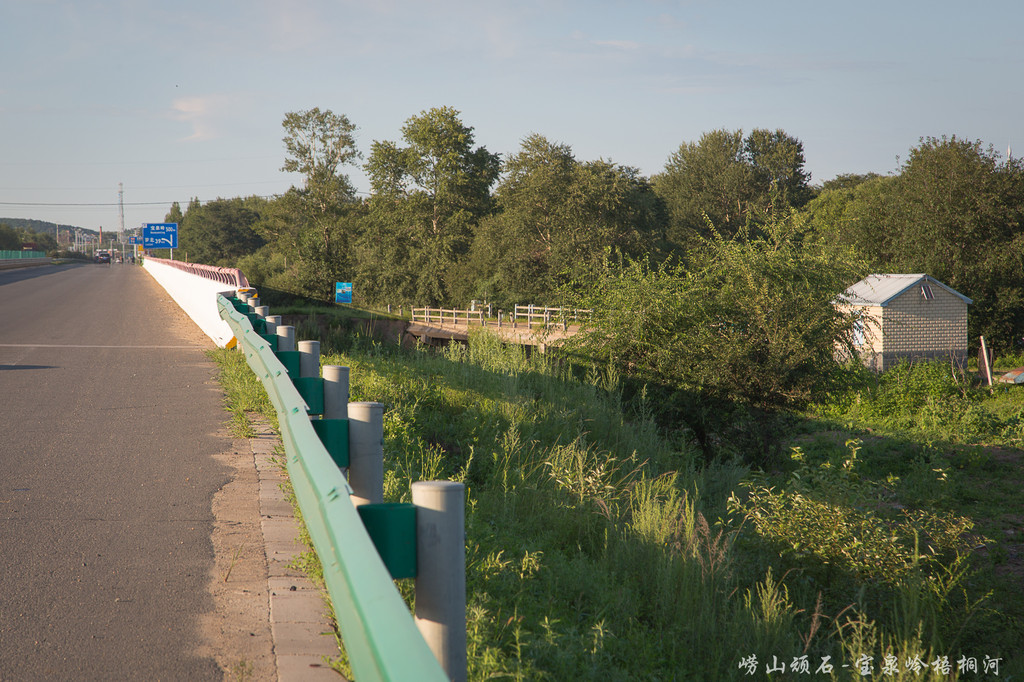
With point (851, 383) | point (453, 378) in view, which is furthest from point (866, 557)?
point (851, 383)

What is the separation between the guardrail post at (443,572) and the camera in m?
1.77

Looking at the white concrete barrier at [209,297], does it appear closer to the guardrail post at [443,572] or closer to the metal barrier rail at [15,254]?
the guardrail post at [443,572]

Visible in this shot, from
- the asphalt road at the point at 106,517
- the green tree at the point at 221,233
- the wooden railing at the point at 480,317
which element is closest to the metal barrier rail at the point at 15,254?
the green tree at the point at 221,233

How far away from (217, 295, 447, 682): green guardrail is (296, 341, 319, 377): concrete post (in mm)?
2112

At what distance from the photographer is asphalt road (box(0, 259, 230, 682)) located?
10.0 feet

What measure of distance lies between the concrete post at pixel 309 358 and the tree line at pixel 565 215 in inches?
1223

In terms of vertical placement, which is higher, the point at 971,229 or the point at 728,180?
the point at 728,180

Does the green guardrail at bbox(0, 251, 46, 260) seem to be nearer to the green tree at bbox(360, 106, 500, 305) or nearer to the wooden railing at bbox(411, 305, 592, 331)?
the green tree at bbox(360, 106, 500, 305)

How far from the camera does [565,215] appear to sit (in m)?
51.5

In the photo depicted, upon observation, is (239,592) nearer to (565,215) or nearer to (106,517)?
(106,517)

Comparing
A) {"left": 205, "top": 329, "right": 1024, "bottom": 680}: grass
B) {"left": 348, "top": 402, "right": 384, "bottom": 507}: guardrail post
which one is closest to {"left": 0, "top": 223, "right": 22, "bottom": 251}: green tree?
{"left": 205, "top": 329, "right": 1024, "bottom": 680}: grass

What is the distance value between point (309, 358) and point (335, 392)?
47.1 inches

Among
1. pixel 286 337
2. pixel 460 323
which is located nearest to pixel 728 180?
pixel 460 323

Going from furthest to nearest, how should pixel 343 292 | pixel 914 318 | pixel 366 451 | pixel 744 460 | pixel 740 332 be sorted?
pixel 343 292 → pixel 914 318 → pixel 740 332 → pixel 744 460 → pixel 366 451
